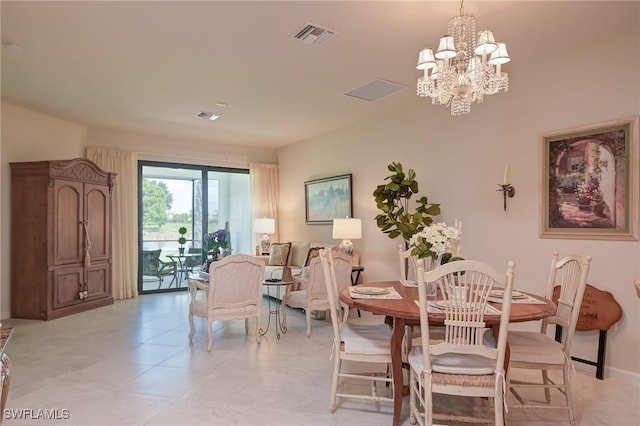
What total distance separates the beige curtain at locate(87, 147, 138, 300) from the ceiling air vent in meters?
4.57

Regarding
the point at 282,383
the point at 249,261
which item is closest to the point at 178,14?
the point at 249,261

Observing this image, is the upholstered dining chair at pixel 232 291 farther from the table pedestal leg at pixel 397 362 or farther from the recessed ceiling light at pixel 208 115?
the recessed ceiling light at pixel 208 115

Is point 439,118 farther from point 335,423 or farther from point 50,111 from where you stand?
point 50,111

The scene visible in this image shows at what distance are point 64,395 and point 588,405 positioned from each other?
3.74 m

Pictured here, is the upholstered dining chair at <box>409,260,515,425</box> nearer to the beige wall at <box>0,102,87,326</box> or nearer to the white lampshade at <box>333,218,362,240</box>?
the white lampshade at <box>333,218,362,240</box>

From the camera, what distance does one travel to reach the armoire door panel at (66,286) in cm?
502

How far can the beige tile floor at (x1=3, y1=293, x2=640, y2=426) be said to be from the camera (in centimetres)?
245

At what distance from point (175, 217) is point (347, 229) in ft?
11.5

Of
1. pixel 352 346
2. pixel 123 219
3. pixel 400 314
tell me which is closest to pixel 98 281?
pixel 123 219

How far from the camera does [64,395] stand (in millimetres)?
2738

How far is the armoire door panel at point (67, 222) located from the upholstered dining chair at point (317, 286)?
319 cm

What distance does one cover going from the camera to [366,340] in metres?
2.51

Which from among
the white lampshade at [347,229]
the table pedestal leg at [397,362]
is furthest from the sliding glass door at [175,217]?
the table pedestal leg at [397,362]

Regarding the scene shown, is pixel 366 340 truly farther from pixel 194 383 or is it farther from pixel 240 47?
pixel 240 47
